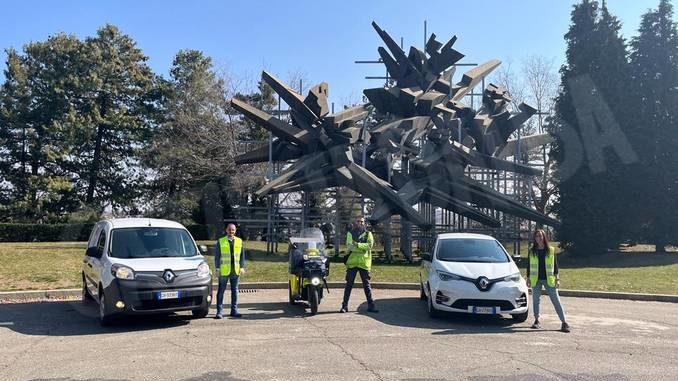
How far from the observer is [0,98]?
3988 centimetres

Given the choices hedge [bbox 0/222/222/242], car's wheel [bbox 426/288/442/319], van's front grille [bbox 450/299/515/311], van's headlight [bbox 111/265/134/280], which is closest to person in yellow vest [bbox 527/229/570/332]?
van's front grille [bbox 450/299/515/311]

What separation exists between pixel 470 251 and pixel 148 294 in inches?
229

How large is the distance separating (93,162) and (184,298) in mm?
35990

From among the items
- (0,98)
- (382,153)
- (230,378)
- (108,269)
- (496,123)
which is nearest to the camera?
(230,378)

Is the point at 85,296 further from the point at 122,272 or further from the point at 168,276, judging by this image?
the point at 168,276

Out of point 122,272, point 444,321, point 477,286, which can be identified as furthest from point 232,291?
point 477,286

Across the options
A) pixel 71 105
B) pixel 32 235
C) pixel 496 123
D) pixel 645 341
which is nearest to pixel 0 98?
pixel 71 105

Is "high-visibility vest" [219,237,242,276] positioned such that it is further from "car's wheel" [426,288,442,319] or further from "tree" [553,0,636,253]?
"tree" [553,0,636,253]

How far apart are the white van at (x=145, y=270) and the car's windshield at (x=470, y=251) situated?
4398 millimetres

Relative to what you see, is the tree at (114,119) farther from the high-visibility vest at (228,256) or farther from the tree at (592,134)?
the high-visibility vest at (228,256)

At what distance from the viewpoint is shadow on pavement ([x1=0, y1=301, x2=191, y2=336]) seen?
9258 mm

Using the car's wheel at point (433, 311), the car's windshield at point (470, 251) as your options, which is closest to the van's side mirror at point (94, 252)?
the car's wheel at point (433, 311)

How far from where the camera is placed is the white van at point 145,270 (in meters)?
9.19

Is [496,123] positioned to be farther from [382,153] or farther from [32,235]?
[32,235]
